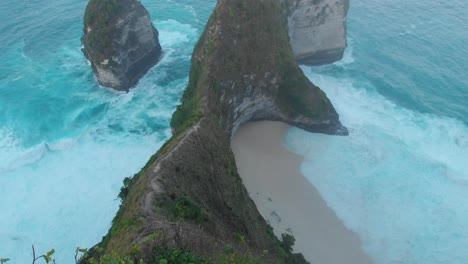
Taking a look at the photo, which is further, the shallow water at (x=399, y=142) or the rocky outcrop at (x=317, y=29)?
the rocky outcrop at (x=317, y=29)

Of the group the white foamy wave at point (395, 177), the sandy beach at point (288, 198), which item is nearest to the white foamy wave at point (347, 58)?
the white foamy wave at point (395, 177)

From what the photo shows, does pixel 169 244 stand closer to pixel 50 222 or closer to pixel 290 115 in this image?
pixel 50 222

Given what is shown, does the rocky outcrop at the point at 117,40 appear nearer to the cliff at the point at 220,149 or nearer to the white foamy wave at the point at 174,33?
the white foamy wave at the point at 174,33

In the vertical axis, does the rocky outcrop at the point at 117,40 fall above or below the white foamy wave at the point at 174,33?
above

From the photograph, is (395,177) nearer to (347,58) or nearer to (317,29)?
(317,29)

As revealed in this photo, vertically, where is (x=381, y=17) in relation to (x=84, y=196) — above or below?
above

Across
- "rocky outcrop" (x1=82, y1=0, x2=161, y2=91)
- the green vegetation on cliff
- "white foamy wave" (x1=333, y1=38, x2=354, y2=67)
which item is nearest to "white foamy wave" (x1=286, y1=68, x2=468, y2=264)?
"white foamy wave" (x1=333, y1=38, x2=354, y2=67)

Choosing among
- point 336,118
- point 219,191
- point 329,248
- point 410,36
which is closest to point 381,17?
point 410,36
